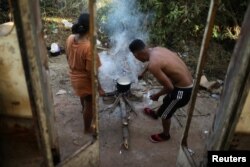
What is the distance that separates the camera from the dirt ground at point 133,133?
5.09 m

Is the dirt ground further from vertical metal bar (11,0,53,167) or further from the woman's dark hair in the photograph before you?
the woman's dark hair

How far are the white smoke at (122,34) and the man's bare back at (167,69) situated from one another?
2457 mm

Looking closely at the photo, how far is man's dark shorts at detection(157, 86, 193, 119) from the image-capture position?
16.3 feet

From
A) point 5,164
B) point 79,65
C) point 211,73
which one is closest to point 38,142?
point 5,164

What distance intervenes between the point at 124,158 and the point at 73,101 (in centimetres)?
187

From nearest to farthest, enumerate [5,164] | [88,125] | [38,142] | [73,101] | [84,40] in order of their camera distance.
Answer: [38,142]
[5,164]
[84,40]
[88,125]
[73,101]

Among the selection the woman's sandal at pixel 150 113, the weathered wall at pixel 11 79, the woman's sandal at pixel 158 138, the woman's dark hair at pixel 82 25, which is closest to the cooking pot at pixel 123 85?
the woman's sandal at pixel 150 113

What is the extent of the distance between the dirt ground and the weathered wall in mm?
1671

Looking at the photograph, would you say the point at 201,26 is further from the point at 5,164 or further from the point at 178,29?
the point at 5,164

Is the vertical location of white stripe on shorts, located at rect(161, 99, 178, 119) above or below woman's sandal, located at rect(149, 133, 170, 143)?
above

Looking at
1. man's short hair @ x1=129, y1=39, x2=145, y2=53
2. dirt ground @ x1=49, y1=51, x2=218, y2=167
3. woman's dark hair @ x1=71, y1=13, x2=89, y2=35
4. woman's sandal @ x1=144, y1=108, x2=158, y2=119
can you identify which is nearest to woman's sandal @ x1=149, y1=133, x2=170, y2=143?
dirt ground @ x1=49, y1=51, x2=218, y2=167

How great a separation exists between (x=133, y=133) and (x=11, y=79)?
2.73 m

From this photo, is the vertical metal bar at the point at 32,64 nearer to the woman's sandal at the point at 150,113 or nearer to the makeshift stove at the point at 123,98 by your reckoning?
the makeshift stove at the point at 123,98

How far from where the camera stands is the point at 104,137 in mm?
5520
